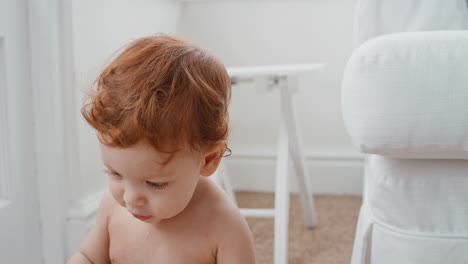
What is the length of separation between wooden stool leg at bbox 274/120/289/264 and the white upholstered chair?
200 millimetres

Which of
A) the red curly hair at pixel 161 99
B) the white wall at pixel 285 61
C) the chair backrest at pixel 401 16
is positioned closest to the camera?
the red curly hair at pixel 161 99

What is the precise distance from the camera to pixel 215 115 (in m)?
0.61

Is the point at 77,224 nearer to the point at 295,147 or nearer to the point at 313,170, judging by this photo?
the point at 295,147

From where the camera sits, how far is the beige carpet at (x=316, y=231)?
1146mm

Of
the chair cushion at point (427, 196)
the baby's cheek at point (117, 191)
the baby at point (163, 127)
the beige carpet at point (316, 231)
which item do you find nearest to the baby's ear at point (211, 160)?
the baby at point (163, 127)

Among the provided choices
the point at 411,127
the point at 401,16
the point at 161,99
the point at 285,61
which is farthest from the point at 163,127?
the point at 285,61

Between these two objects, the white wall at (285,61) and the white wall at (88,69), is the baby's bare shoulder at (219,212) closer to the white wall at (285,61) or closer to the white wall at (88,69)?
the white wall at (88,69)

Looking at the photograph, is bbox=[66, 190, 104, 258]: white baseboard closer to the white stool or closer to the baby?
the white stool

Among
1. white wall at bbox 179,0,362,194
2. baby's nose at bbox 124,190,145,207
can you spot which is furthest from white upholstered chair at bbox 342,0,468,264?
white wall at bbox 179,0,362,194

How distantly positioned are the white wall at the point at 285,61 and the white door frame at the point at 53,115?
2.62ft

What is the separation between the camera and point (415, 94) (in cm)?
64

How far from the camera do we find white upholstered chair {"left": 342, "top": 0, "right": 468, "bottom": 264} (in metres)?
0.64

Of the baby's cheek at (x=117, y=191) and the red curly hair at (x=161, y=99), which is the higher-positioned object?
the red curly hair at (x=161, y=99)

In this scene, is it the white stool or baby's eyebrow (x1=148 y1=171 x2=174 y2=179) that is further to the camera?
the white stool
